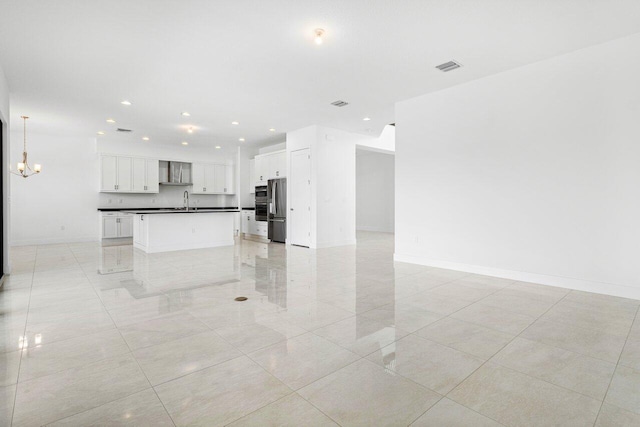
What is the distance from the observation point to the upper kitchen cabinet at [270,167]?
28.8ft

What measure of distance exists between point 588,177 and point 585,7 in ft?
6.05

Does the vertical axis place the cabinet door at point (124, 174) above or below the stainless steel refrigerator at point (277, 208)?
above

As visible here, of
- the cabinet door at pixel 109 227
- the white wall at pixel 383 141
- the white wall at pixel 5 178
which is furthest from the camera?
the cabinet door at pixel 109 227

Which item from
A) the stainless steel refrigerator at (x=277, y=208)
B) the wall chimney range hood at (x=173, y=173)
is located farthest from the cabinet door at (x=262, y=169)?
the wall chimney range hood at (x=173, y=173)

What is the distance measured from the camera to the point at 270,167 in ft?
30.3

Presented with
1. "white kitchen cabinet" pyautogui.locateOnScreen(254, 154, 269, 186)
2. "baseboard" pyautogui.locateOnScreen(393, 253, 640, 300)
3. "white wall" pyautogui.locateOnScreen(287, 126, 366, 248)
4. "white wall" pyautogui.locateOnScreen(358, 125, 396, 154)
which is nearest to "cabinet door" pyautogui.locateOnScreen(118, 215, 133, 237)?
"white kitchen cabinet" pyautogui.locateOnScreen(254, 154, 269, 186)

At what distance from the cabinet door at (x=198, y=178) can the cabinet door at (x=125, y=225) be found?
2.15 m

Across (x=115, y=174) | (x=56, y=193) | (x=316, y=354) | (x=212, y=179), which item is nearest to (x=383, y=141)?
(x=212, y=179)

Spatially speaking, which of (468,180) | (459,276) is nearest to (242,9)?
(468,180)

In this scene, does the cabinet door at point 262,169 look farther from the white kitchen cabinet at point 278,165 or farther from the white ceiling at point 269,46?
the white ceiling at point 269,46

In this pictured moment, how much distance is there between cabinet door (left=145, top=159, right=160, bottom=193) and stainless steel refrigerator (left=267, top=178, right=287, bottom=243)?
3.69 metres

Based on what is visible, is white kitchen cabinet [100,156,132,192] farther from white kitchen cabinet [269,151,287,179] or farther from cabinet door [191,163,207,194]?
white kitchen cabinet [269,151,287,179]

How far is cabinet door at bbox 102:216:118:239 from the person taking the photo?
8.86m

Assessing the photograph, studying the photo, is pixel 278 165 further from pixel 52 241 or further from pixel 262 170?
pixel 52 241
